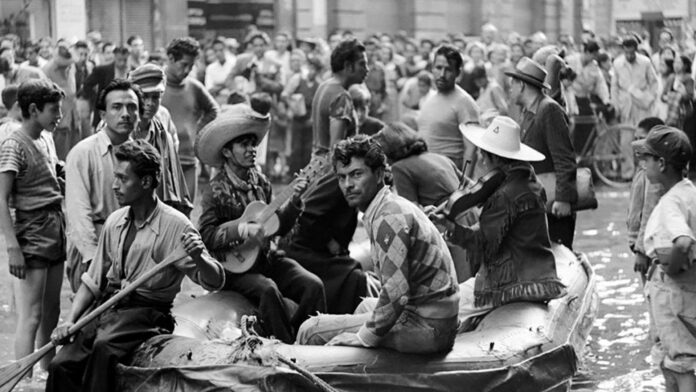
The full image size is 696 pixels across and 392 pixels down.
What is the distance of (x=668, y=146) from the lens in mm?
7191

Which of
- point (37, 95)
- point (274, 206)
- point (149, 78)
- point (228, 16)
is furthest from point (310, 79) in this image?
point (274, 206)

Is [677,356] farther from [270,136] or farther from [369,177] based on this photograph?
[270,136]

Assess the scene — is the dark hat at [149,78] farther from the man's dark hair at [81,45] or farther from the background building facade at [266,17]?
the background building facade at [266,17]

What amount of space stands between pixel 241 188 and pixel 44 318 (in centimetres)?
165

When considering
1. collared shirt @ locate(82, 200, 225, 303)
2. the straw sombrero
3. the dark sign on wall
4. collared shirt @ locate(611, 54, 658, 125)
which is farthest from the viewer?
the dark sign on wall

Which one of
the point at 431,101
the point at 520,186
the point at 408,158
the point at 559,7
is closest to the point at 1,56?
the point at 431,101

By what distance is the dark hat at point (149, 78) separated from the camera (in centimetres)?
891

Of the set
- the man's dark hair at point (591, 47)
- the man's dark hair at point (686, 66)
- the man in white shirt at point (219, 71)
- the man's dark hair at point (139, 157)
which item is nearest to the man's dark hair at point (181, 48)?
the man's dark hair at point (139, 157)

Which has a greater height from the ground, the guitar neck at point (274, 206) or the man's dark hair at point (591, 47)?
the man's dark hair at point (591, 47)

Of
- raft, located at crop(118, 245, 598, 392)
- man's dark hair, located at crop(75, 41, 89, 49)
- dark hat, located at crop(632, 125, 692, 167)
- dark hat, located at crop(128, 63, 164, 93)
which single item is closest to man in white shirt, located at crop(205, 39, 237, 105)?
man's dark hair, located at crop(75, 41, 89, 49)

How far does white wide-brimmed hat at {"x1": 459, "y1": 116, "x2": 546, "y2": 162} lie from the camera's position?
7973 millimetres

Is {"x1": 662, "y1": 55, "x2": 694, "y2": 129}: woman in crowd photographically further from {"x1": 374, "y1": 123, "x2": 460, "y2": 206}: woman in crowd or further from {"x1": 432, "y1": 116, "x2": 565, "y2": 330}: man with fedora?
{"x1": 432, "y1": 116, "x2": 565, "y2": 330}: man with fedora

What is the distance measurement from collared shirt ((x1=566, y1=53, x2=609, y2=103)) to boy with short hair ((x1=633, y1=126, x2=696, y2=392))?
12.4 m

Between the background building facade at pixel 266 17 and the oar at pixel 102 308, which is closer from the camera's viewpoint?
the oar at pixel 102 308
